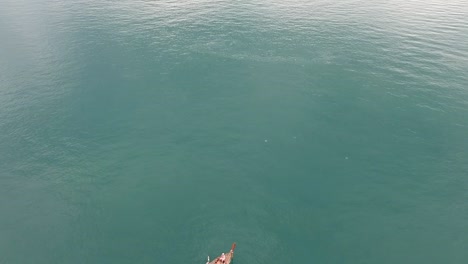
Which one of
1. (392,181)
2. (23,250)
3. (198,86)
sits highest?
(198,86)

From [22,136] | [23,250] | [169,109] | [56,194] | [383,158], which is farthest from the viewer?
[169,109]

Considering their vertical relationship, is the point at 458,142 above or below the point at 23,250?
above

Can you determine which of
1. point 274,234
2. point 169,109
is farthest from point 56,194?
point 274,234

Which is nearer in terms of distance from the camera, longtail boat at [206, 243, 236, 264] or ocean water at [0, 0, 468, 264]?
longtail boat at [206, 243, 236, 264]

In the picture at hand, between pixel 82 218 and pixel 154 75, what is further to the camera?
pixel 154 75

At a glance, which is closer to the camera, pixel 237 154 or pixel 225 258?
pixel 225 258

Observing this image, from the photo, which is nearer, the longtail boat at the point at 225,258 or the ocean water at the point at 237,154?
the longtail boat at the point at 225,258

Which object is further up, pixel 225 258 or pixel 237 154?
pixel 237 154

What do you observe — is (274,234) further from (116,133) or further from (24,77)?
(24,77)
